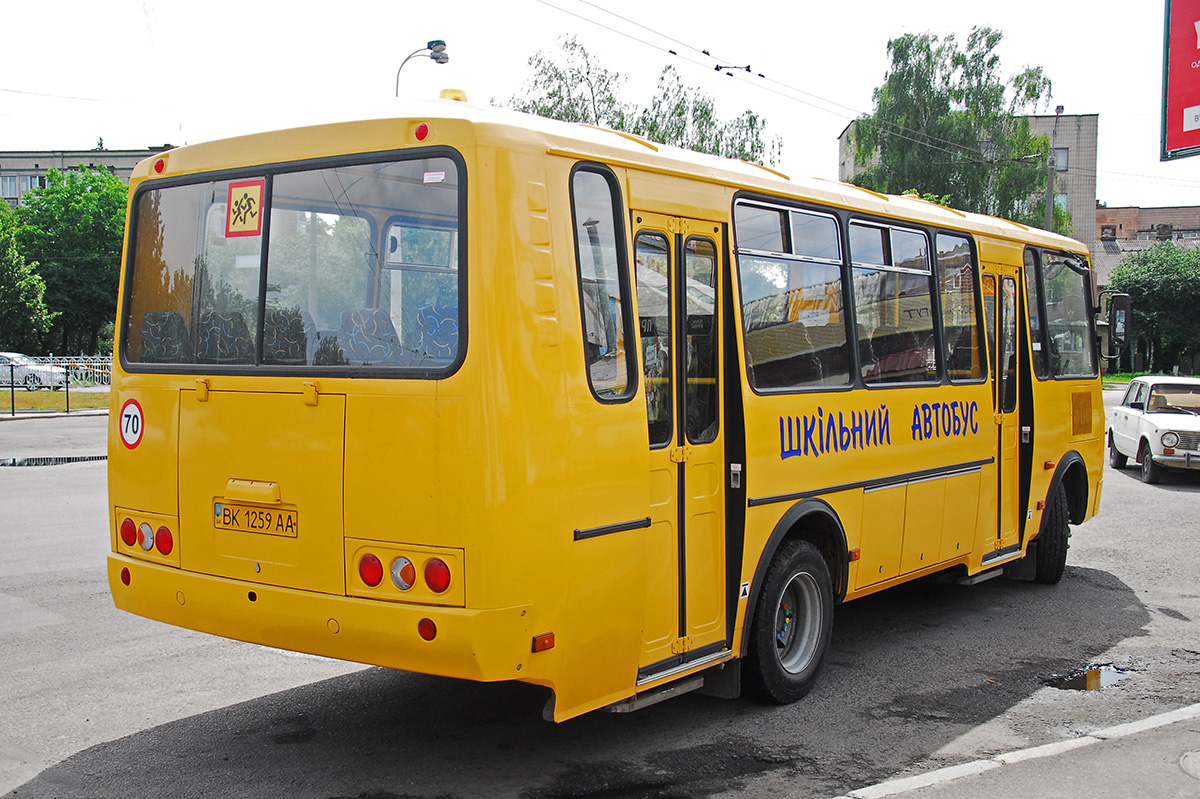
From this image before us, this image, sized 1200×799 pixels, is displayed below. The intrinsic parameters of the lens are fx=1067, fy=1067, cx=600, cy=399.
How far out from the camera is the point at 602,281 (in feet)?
15.6

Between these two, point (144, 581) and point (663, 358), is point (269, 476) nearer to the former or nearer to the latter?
point (144, 581)

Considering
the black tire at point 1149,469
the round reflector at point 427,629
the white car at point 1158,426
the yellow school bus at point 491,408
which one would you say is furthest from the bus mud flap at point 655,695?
the black tire at point 1149,469

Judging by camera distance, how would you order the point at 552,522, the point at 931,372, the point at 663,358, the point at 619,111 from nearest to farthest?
the point at 552,522
the point at 663,358
the point at 931,372
the point at 619,111

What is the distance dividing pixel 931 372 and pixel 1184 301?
5866 cm

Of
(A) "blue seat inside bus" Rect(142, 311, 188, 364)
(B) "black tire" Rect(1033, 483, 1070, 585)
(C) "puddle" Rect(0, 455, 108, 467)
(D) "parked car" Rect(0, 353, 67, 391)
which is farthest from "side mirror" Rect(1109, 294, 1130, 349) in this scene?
(D) "parked car" Rect(0, 353, 67, 391)

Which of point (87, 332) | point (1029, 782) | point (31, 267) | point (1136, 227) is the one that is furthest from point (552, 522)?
point (1136, 227)

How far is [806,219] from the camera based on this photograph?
6.32 metres

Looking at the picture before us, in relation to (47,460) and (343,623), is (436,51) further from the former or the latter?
(343,623)

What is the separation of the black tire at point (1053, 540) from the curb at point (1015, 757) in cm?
319

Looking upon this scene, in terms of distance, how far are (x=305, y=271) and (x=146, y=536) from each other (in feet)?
5.16

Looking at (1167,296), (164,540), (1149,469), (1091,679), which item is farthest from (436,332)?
(1167,296)

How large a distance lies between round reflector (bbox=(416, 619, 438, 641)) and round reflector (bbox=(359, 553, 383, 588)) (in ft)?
0.90

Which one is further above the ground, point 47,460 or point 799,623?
point 47,460

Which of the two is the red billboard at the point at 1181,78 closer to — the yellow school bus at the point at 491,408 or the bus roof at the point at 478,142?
the yellow school bus at the point at 491,408
